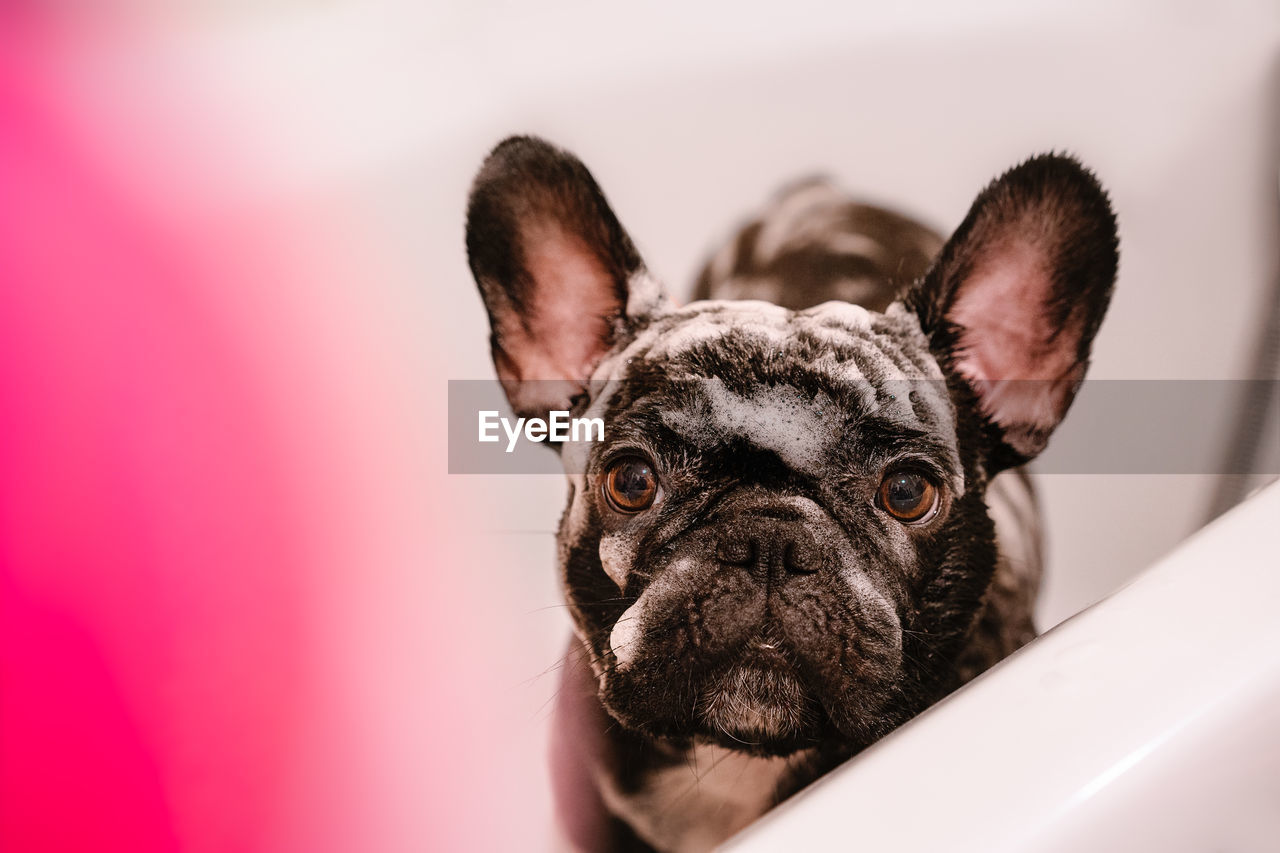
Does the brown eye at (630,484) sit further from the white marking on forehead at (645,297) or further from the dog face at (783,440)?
the white marking on forehead at (645,297)

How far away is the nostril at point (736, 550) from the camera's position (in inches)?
21.0

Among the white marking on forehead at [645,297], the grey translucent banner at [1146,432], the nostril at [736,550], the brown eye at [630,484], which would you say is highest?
the white marking on forehead at [645,297]

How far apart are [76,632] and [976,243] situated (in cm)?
78

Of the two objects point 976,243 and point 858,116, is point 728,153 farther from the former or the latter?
point 976,243

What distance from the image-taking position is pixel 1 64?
0.69 meters

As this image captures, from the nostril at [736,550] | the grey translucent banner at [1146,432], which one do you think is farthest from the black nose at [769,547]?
the grey translucent banner at [1146,432]

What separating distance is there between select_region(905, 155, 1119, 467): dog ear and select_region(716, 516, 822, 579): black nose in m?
0.17

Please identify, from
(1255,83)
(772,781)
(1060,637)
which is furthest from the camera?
(1255,83)

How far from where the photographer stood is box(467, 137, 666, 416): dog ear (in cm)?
61

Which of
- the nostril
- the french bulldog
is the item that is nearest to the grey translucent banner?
the french bulldog

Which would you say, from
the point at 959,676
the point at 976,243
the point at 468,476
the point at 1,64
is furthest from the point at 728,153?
the point at 1,64

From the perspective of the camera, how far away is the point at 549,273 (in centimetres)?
62

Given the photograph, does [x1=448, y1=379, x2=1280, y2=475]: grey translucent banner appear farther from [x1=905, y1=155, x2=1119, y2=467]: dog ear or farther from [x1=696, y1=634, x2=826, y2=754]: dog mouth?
[x1=696, y1=634, x2=826, y2=754]: dog mouth

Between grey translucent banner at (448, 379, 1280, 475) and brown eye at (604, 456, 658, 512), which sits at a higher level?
grey translucent banner at (448, 379, 1280, 475)
